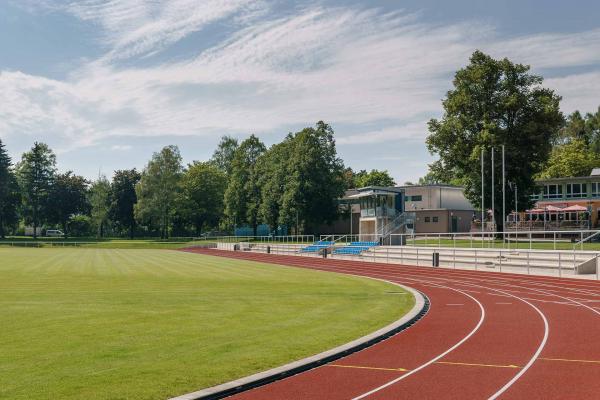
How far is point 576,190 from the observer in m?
67.8

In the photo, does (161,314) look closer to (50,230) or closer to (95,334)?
(95,334)

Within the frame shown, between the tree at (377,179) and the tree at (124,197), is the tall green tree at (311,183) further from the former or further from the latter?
the tree at (124,197)

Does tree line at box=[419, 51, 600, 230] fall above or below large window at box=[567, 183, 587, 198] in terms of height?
above

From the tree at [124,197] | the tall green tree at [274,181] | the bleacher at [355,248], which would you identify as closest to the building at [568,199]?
the bleacher at [355,248]

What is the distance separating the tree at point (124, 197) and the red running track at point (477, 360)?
386ft

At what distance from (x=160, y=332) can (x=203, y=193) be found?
10726cm

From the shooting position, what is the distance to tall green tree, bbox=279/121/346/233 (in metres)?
80.2

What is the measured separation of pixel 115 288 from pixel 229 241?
6493 cm

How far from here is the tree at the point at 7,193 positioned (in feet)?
396

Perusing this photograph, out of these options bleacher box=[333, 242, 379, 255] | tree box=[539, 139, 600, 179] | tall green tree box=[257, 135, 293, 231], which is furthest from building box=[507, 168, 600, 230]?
tall green tree box=[257, 135, 293, 231]

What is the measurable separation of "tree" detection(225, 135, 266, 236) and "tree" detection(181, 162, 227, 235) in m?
11.7

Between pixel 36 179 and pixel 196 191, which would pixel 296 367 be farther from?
pixel 36 179

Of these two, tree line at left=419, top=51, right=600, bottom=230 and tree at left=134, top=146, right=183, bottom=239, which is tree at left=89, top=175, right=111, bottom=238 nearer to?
tree at left=134, top=146, right=183, bottom=239

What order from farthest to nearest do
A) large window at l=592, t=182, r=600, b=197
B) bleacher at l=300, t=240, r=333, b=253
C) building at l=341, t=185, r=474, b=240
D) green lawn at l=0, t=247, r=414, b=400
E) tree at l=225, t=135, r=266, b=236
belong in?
tree at l=225, t=135, r=266, b=236
large window at l=592, t=182, r=600, b=197
building at l=341, t=185, r=474, b=240
bleacher at l=300, t=240, r=333, b=253
green lawn at l=0, t=247, r=414, b=400
